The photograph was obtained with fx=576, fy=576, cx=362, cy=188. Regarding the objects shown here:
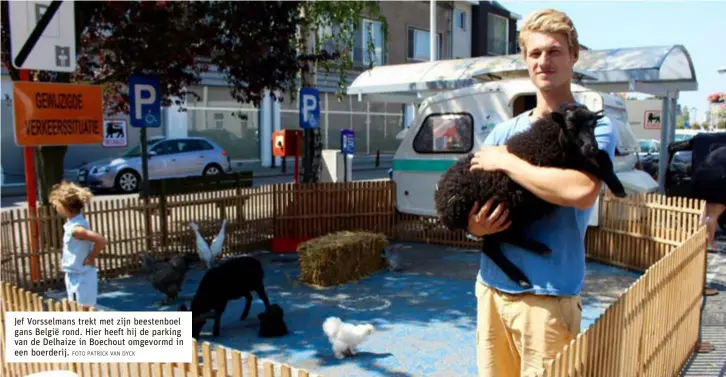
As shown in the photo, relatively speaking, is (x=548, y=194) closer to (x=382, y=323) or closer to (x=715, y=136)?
(x=382, y=323)

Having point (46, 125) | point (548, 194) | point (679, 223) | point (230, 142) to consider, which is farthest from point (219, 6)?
point (230, 142)

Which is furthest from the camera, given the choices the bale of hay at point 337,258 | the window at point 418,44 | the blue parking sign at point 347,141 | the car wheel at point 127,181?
the window at point 418,44

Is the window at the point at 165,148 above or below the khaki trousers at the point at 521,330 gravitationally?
above

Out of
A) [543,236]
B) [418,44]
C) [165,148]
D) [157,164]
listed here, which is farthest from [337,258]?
[418,44]

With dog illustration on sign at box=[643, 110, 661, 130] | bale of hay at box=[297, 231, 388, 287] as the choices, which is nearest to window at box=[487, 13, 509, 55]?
dog illustration on sign at box=[643, 110, 661, 130]

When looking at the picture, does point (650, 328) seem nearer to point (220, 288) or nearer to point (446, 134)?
point (220, 288)

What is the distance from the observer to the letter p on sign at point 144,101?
325 inches

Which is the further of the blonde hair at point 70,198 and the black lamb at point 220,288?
the black lamb at point 220,288

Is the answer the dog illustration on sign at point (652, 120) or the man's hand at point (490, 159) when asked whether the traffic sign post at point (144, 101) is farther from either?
the dog illustration on sign at point (652, 120)

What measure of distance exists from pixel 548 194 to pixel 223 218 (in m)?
7.97

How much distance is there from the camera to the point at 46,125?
592cm

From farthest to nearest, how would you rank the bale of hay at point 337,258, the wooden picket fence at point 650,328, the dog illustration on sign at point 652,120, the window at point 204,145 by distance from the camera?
the window at point 204,145 → the dog illustration on sign at point 652,120 → the bale of hay at point 337,258 → the wooden picket fence at point 650,328

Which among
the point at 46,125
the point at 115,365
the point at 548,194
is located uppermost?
the point at 46,125

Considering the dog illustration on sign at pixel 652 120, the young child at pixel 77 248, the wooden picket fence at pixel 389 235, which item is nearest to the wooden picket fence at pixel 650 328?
the wooden picket fence at pixel 389 235
